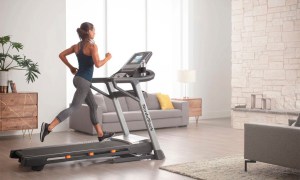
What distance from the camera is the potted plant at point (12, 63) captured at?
25.5 feet

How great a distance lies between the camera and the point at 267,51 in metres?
8.91

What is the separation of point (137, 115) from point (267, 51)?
9.30ft

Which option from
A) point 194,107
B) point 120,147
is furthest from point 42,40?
point 120,147

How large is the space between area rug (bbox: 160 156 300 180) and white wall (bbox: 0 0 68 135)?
164 inches

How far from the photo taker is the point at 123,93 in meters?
5.91

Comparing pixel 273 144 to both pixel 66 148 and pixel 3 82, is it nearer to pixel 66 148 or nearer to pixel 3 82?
pixel 66 148

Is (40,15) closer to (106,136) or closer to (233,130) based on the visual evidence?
(106,136)

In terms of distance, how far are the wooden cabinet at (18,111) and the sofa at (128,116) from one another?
36.7 inches

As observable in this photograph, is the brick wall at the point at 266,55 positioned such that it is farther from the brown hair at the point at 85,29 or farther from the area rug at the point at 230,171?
the brown hair at the point at 85,29

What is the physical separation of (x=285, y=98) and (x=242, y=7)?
2.10 metres

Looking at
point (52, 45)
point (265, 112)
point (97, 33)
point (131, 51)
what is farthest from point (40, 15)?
point (265, 112)

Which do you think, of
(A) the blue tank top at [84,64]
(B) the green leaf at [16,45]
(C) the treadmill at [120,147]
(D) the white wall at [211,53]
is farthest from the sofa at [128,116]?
(A) the blue tank top at [84,64]

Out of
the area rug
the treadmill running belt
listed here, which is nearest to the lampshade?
the treadmill running belt

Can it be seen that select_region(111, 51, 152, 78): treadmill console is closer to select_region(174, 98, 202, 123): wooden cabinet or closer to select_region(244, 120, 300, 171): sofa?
select_region(244, 120, 300, 171): sofa
